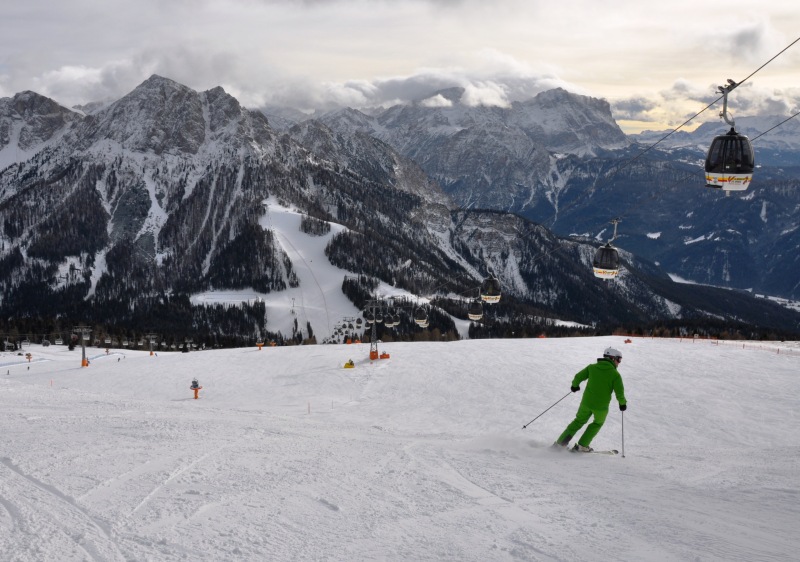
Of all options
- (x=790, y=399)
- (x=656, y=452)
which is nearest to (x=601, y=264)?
(x=656, y=452)

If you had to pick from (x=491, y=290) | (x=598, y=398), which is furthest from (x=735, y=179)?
(x=491, y=290)

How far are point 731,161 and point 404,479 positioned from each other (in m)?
10.3

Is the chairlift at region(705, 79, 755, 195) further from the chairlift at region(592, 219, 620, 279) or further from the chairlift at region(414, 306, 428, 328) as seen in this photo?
the chairlift at region(414, 306, 428, 328)

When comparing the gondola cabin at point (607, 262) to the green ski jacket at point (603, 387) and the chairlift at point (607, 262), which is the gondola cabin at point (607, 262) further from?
the green ski jacket at point (603, 387)

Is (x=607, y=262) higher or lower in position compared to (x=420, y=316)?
higher

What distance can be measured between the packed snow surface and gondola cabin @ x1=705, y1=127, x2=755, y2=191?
666cm

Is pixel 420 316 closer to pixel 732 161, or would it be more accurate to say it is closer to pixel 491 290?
pixel 491 290

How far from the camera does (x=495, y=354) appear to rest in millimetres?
40094

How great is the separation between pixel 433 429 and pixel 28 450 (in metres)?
12.7

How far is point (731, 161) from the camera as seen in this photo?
1512cm

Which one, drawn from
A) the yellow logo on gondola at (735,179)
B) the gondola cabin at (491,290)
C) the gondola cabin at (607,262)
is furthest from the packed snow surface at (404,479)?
the yellow logo on gondola at (735,179)

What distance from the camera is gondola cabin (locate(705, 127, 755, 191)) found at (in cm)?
1510

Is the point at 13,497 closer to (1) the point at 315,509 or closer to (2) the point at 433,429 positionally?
(1) the point at 315,509

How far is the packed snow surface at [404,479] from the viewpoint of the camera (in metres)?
9.24
